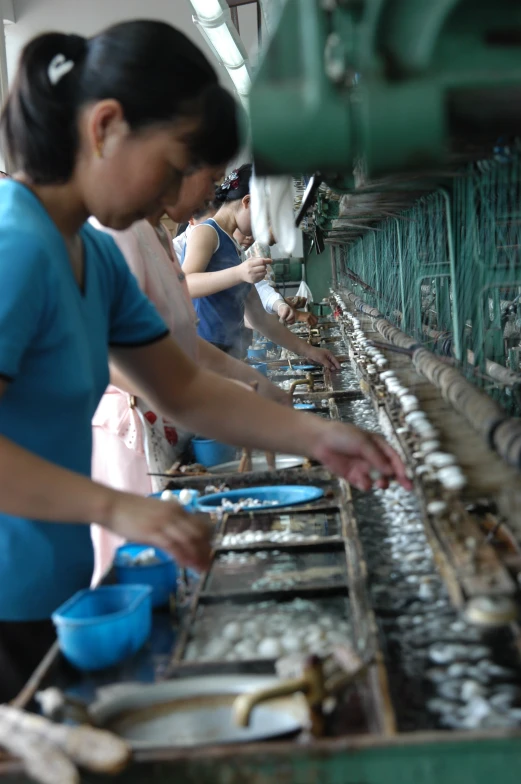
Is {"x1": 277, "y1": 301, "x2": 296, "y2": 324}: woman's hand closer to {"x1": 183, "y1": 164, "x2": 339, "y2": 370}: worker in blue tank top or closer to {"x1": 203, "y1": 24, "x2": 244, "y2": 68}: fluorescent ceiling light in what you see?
{"x1": 183, "y1": 164, "x2": 339, "y2": 370}: worker in blue tank top

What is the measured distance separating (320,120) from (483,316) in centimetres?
258

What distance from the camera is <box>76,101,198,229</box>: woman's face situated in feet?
4.96

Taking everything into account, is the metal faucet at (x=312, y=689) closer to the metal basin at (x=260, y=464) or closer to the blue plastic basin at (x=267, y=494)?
the blue plastic basin at (x=267, y=494)

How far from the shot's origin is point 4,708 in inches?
51.1

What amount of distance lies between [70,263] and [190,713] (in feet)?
3.16

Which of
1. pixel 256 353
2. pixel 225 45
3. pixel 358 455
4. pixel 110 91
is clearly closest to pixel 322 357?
pixel 256 353

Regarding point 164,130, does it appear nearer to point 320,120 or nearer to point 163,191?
point 163,191

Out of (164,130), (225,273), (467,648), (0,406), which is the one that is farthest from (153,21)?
(225,273)

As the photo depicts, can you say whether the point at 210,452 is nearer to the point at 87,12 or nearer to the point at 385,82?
the point at 385,82

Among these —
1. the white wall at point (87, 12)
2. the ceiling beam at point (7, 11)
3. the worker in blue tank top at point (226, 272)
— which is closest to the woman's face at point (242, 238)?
the worker in blue tank top at point (226, 272)

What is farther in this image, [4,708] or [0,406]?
[0,406]

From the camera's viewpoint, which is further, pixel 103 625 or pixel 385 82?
pixel 103 625

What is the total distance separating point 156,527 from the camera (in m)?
1.40

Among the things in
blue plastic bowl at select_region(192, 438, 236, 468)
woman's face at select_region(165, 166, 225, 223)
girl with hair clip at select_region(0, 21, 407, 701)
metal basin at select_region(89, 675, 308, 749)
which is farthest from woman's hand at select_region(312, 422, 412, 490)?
blue plastic bowl at select_region(192, 438, 236, 468)
